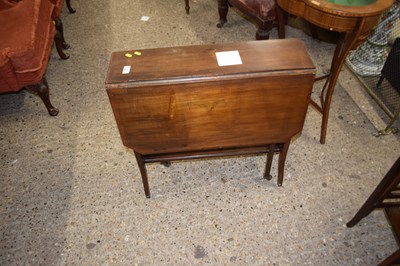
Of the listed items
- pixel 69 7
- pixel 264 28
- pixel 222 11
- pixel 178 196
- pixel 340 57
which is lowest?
pixel 178 196

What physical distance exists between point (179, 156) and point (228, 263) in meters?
0.59

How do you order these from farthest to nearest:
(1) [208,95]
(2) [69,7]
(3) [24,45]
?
(2) [69,7] → (3) [24,45] → (1) [208,95]

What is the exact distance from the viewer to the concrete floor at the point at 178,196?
1.61m

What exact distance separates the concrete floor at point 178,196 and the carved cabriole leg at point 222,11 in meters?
1.21

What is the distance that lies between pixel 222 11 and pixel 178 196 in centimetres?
190

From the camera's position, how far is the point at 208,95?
50.8 inches

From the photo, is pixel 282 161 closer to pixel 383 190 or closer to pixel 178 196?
pixel 383 190

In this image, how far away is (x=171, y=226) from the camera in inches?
67.3

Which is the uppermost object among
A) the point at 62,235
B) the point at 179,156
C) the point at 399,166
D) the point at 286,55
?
the point at 286,55

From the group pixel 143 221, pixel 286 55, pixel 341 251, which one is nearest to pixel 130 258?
pixel 143 221

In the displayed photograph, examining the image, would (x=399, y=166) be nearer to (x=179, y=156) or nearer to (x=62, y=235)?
(x=179, y=156)

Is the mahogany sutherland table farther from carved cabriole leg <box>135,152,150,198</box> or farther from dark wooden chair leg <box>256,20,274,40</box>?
dark wooden chair leg <box>256,20,274,40</box>

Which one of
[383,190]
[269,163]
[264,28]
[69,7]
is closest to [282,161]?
[269,163]

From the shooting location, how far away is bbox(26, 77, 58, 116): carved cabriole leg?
2125mm
